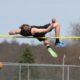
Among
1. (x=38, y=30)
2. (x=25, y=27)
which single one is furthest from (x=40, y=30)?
(x=25, y=27)

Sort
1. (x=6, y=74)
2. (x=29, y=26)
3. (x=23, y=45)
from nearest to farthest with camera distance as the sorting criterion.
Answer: (x=29, y=26) < (x=6, y=74) < (x=23, y=45)

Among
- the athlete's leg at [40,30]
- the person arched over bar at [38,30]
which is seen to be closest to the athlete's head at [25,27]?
the person arched over bar at [38,30]

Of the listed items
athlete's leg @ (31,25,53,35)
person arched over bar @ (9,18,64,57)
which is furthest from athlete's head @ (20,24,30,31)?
athlete's leg @ (31,25,53,35)

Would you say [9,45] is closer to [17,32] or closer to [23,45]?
[23,45]

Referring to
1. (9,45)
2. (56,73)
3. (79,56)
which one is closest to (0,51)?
(9,45)

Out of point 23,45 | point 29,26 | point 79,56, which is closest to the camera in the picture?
point 29,26

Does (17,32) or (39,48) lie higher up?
(17,32)

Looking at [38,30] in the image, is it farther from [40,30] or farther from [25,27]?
[25,27]

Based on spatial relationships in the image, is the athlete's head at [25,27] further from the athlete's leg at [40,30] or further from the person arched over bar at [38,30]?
the athlete's leg at [40,30]

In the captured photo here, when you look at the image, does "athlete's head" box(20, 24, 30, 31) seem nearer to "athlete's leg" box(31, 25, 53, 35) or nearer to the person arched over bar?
the person arched over bar

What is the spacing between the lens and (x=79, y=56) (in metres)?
32.5

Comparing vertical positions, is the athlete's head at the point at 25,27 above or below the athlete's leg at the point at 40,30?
above

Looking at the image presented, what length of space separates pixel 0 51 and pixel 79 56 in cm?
548

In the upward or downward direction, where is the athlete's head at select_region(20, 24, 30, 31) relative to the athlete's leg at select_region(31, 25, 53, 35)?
upward
